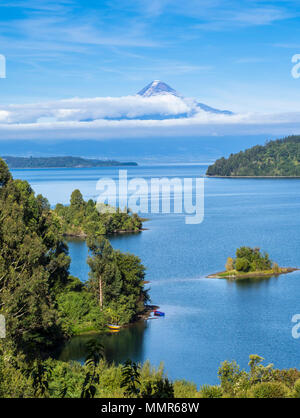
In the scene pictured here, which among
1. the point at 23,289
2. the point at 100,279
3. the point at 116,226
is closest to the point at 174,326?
the point at 100,279

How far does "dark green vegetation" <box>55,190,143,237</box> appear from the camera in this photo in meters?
69.8

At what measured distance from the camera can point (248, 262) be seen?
143 feet

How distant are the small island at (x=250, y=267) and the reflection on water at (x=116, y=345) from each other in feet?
47.2

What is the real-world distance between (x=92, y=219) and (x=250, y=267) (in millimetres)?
30824

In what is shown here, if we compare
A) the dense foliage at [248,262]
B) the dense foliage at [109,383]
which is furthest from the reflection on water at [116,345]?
the dense foliage at [248,262]

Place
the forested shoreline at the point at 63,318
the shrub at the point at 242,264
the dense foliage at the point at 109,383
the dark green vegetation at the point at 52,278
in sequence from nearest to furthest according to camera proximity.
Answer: the dense foliage at the point at 109,383
the forested shoreline at the point at 63,318
the dark green vegetation at the point at 52,278
the shrub at the point at 242,264

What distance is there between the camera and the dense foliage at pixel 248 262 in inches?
1709

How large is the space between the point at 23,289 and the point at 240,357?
35.6ft

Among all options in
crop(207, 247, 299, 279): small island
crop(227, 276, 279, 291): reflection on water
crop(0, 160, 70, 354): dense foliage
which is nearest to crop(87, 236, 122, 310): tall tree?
crop(0, 160, 70, 354): dense foliage

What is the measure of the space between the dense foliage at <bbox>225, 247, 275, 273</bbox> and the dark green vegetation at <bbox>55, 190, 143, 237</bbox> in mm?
27157

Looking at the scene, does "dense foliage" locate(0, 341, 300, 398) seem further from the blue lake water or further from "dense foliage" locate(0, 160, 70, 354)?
the blue lake water

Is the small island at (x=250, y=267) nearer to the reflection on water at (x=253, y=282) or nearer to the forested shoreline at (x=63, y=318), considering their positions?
the reflection on water at (x=253, y=282)
